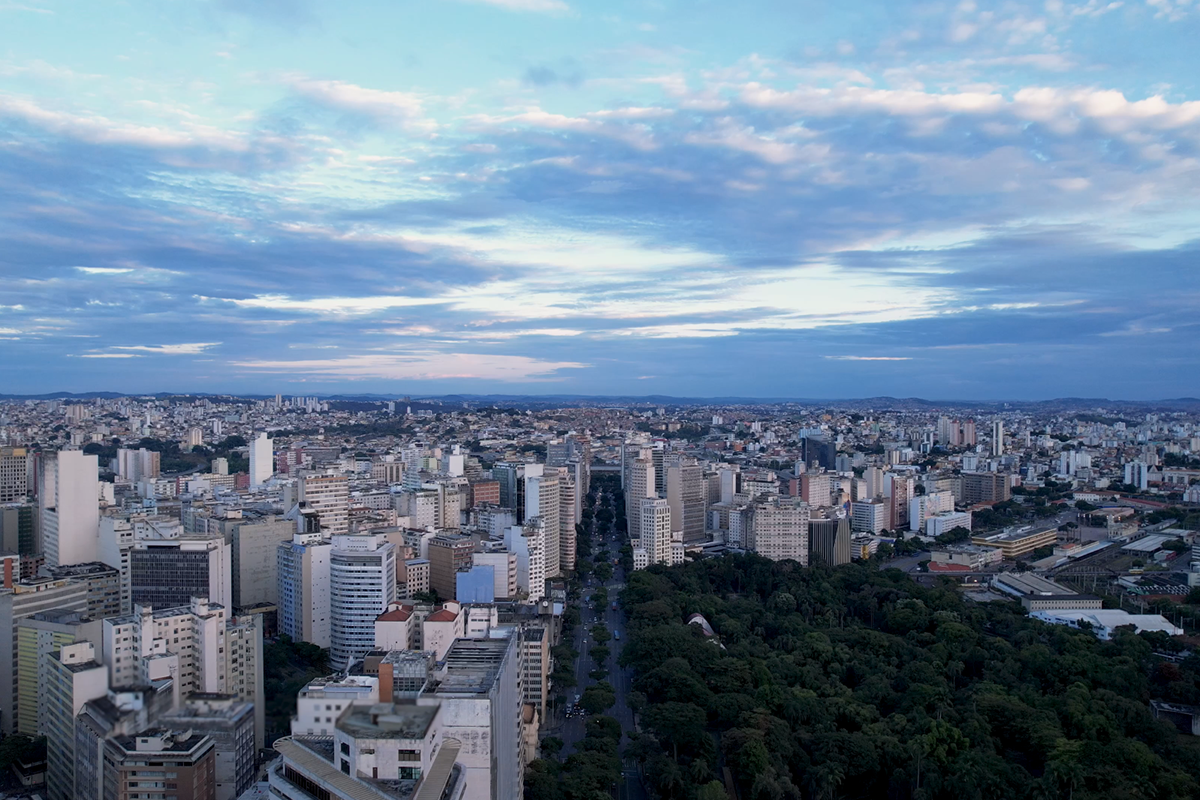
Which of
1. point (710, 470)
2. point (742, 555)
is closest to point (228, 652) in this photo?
point (742, 555)

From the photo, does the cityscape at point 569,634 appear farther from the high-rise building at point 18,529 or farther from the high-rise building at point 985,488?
the high-rise building at point 985,488

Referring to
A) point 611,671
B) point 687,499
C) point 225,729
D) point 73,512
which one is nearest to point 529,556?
point 611,671

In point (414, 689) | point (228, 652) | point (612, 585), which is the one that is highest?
point (414, 689)

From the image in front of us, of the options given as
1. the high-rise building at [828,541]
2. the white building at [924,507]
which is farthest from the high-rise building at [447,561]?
the white building at [924,507]

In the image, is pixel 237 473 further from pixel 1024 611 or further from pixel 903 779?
pixel 903 779

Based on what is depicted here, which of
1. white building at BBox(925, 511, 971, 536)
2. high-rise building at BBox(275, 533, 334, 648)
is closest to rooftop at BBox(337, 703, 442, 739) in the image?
high-rise building at BBox(275, 533, 334, 648)

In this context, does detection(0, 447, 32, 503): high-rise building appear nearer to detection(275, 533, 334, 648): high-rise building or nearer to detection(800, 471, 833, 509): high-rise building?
detection(275, 533, 334, 648): high-rise building
